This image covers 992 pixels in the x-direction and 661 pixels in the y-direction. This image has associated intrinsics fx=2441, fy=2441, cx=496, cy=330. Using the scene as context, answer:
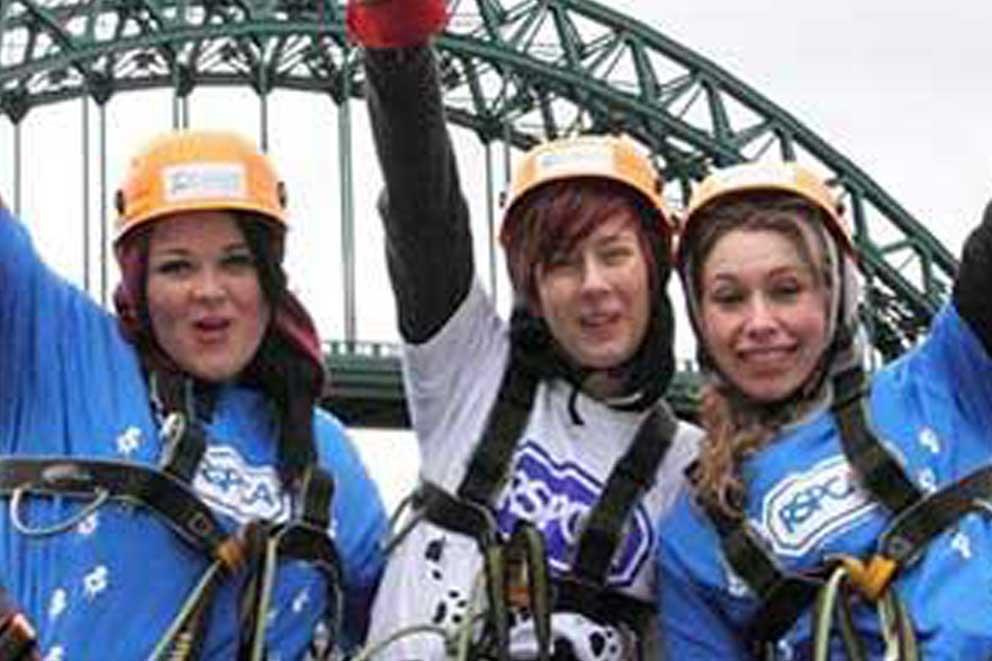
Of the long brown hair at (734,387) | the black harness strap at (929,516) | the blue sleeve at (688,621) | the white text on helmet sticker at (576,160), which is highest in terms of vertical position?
the white text on helmet sticker at (576,160)

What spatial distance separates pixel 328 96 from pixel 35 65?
6.90m

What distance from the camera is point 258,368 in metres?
6.15

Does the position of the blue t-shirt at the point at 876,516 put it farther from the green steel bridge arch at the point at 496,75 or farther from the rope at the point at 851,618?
the green steel bridge arch at the point at 496,75

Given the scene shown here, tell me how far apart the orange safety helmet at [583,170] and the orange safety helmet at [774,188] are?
0.13 m

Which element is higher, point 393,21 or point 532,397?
point 393,21

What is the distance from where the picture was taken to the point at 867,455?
223 inches

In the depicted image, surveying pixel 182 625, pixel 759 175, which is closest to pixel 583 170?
pixel 759 175

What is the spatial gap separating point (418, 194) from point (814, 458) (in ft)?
3.70

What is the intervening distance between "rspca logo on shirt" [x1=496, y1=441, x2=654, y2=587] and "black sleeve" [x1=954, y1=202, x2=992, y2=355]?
968mm

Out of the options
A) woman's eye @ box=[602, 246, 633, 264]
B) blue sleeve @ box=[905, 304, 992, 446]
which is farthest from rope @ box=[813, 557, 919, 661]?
woman's eye @ box=[602, 246, 633, 264]

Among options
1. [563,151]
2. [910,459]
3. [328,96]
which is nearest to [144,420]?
[563,151]

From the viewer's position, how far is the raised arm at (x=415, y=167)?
→ 18.6ft

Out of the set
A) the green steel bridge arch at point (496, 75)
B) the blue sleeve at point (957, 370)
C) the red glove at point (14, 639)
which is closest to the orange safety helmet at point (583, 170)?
the blue sleeve at point (957, 370)

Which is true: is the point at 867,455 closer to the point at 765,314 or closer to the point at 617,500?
the point at 765,314
